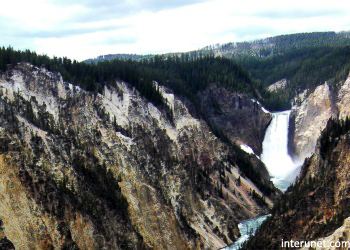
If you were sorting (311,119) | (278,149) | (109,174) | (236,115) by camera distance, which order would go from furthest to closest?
(278,149) < (236,115) < (311,119) < (109,174)

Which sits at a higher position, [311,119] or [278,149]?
[311,119]

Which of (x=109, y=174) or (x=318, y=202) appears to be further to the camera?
(x=109, y=174)

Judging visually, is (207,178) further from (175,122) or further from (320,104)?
(320,104)

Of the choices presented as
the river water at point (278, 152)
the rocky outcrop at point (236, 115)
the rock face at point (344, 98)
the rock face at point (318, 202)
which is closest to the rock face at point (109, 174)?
the rock face at point (318, 202)

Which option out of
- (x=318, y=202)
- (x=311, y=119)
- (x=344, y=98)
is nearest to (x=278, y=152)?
(x=311, y=119)

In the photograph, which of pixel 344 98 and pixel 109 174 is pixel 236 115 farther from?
pixel 109 174

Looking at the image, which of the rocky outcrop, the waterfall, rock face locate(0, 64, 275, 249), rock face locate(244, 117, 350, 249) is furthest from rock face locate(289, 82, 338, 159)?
rock face locate(244, 117, 350, 249)

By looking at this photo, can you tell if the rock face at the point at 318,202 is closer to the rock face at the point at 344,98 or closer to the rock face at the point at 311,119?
the rock face at the point at 344,98

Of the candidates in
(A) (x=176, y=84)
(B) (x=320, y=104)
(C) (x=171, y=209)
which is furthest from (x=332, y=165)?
(B) (x=320, y=104)
